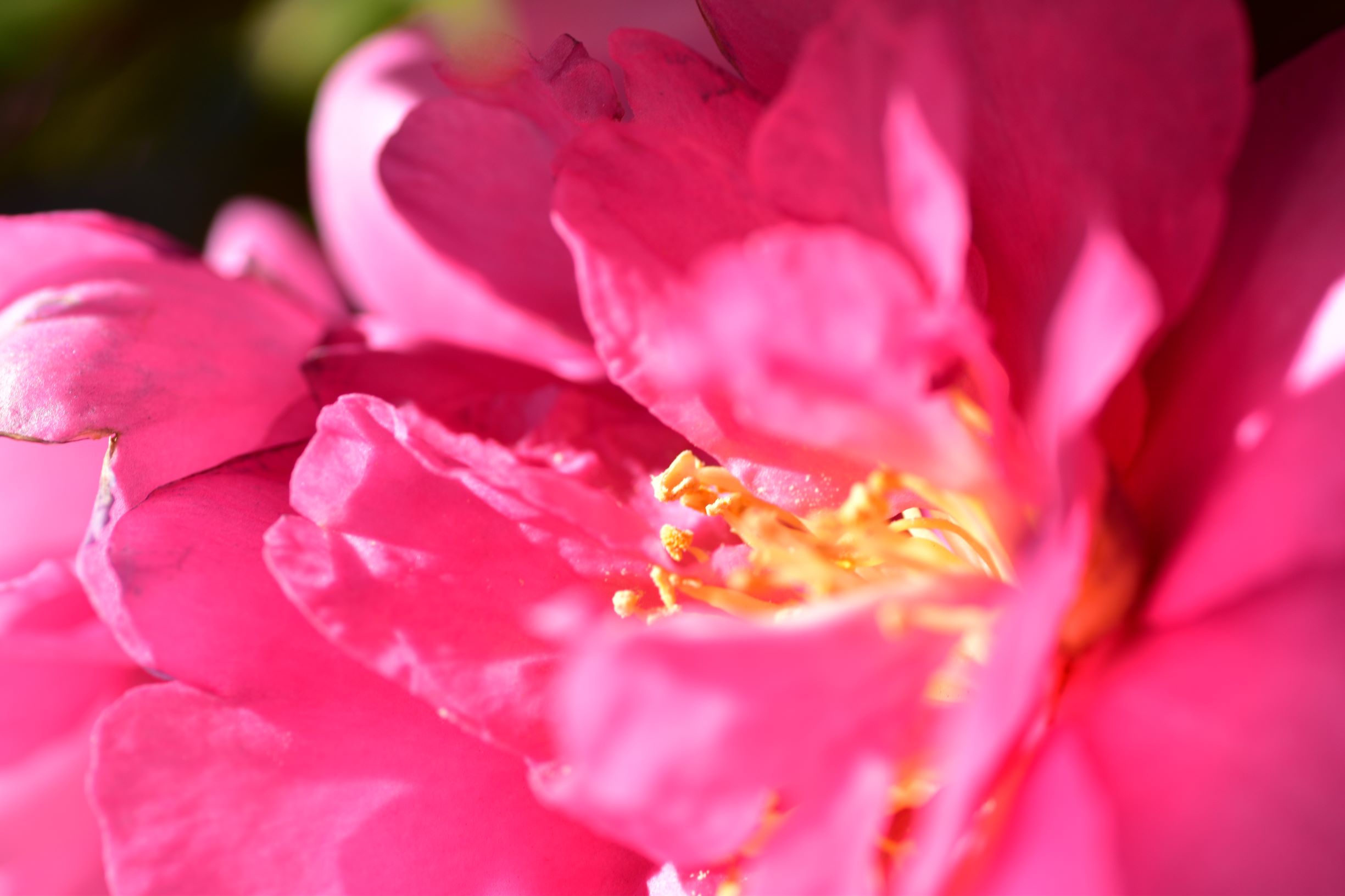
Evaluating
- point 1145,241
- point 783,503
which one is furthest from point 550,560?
point 1145,241

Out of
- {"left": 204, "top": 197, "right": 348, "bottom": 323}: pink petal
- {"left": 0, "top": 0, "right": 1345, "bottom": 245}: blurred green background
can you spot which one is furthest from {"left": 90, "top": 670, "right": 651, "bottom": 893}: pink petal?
{"left": 0, "top": 0, "right": 1345, "bottom": 245}: blurred green background

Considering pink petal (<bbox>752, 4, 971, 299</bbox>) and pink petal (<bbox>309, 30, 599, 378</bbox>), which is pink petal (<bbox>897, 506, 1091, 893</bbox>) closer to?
pink petal (<bbox>752, 4, 971, 299</bbox>)

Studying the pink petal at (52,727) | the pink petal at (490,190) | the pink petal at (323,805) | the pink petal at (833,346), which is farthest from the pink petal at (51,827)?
the pink petal at (833,346)

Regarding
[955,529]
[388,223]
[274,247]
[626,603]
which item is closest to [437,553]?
[626,603]

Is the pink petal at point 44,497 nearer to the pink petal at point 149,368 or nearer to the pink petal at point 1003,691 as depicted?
the pink petal at point 149,368

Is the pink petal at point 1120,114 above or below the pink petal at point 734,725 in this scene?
above

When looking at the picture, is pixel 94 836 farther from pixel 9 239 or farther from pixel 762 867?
pixel 762 867
